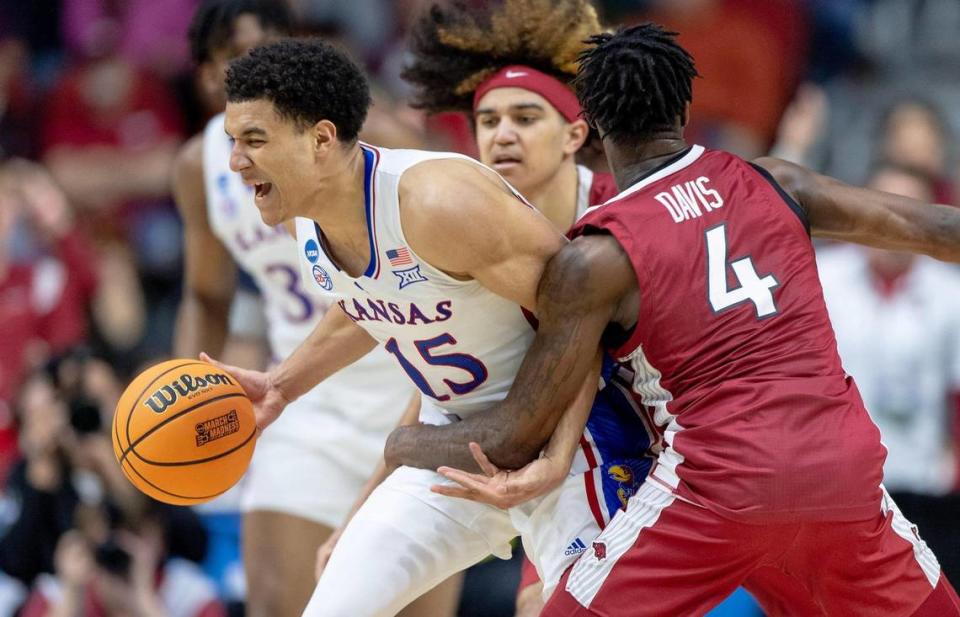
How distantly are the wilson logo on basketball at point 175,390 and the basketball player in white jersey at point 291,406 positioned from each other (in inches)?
52.8

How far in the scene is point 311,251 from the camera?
4.27m

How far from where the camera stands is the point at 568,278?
378cm

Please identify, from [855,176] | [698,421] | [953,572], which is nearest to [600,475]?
Answer: [698,421]

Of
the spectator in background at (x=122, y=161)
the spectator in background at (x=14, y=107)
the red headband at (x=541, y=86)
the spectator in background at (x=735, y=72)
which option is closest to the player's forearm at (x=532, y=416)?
the red headband at (x=541, y=86)

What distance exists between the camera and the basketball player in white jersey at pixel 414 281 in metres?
3.93

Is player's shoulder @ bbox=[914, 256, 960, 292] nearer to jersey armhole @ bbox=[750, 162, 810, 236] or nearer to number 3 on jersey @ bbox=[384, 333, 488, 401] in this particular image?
jersey armhole @ bbox=[750, 162, 810, 236]

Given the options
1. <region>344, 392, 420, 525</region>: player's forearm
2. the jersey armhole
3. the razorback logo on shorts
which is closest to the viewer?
the razorback logo on shorts

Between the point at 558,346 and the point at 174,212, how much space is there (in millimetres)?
5697

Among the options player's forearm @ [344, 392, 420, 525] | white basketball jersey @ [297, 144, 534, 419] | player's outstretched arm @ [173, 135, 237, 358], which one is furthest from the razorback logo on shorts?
player's outstretched arm @ [173, 135, 237, 358]

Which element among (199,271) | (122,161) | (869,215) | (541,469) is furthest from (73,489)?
(869,215)

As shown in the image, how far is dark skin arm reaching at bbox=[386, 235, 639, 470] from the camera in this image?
3.75m

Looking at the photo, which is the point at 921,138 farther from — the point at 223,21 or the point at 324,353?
the point at 324,353

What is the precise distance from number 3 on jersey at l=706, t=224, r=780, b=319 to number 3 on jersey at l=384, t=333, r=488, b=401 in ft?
2.60

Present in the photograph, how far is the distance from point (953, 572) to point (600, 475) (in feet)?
8.83
